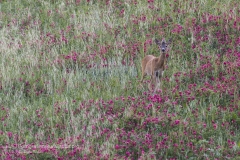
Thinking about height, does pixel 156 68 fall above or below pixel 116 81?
above

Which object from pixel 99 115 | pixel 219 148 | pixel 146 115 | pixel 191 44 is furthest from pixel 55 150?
pixel 191 44

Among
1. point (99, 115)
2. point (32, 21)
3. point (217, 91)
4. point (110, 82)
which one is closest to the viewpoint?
point (99, 115)

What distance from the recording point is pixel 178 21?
515 inches

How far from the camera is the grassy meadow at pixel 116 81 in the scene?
26.6 ft

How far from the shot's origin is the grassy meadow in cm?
811

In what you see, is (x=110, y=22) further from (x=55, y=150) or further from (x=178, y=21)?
(x=55, y=150)

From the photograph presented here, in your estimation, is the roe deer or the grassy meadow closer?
the grassy meadow

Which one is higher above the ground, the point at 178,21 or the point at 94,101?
the point at 178,21

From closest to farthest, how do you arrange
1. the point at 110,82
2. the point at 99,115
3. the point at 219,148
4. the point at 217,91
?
the point at 219,148 → the point at 99,115 → the point at 217,91 → the point at 110,82

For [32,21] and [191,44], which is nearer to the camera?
[191,44]

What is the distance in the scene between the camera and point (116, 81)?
10.5 meters

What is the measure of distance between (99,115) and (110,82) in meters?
1.81

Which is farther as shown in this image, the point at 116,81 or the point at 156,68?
the point at 116,81

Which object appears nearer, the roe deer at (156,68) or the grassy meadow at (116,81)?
the grassy meadow at (116,81)
